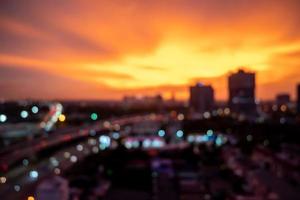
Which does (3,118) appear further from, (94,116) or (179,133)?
(94,116)

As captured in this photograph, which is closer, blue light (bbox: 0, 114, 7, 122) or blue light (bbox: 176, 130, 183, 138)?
blue light (bbox: 176, 130, 183, 138)

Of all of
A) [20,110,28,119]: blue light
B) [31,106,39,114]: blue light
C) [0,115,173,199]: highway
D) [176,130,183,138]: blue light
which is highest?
[31,106,39,114]: blue light

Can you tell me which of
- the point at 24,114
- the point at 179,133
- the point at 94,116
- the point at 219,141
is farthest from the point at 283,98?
the point at 94,116

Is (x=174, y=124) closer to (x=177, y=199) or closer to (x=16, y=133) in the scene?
(x=16, y=133)

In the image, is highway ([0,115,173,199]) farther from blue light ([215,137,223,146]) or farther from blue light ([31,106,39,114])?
blue light ([31,106,39,114])

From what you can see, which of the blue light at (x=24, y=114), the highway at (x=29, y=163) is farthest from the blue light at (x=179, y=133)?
the blue light at (x=24, y=114)

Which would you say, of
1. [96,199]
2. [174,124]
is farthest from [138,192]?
[174,124]

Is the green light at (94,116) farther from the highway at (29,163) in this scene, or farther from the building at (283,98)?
the building at (283,98)

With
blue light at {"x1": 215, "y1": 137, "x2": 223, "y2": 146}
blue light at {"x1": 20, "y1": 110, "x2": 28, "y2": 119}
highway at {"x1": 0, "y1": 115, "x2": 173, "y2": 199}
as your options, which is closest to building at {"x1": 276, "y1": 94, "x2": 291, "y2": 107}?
blue light at {"x1": 215, "y1": 137, "x2": 223, "y2": 146}

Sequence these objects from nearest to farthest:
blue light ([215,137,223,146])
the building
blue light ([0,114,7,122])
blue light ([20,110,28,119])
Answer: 1. the building
2. blue light ([215,137,223,146])
3. blue light ([0,114,7,122])
4. blue light ([20,110,28,119])

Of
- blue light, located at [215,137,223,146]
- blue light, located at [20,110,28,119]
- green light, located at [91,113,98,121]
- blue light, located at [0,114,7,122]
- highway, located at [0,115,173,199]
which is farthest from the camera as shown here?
green light, located at [91,113,98,121]

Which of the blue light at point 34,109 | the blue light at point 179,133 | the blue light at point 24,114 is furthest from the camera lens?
the blue light at point 34,109
